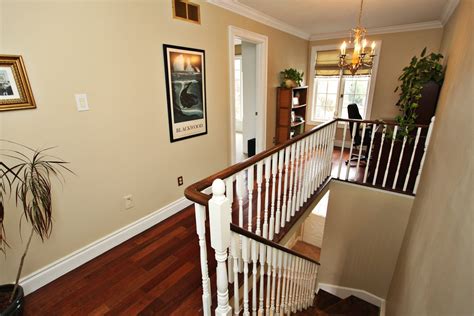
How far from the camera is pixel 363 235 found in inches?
134

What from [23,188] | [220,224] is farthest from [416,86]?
[23,188]

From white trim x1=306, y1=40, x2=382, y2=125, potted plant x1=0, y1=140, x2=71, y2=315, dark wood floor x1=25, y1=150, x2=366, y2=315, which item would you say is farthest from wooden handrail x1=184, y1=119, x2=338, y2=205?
white trim x1=306, y1=40, x2=382, y2=125

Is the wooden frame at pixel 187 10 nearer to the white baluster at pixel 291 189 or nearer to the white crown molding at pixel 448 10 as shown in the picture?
the white baluster at pixel 291 189

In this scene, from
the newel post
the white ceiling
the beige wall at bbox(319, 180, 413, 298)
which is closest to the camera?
the newel post

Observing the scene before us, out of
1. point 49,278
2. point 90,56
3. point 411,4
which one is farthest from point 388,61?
point 49,278

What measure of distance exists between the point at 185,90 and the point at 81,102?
106cm

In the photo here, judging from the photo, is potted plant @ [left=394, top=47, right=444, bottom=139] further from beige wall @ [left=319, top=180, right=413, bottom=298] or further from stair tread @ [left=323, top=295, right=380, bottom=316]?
stair tread @ [left=323, top=295, right=380, bottom=316]

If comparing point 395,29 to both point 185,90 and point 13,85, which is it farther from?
point 13,85

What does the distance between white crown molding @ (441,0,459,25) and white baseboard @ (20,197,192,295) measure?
4.25 m

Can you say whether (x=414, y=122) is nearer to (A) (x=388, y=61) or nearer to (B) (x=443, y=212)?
(B) (x=443, y=212)

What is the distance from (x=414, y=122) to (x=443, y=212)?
1969 mm

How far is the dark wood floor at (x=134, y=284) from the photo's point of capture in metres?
1.63

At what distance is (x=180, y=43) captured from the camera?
7.95ft

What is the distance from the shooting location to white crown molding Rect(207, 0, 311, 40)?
2.82m
